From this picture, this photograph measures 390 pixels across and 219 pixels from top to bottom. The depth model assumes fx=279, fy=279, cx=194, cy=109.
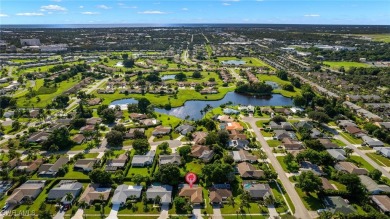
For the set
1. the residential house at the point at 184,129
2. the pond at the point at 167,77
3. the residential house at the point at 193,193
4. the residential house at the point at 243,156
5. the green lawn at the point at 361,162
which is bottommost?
the green lawn at the point at 361,162

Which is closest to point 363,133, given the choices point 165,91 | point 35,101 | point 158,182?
point 158,182

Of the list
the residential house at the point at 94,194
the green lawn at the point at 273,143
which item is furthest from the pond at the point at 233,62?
the residential house at the point at 94,194

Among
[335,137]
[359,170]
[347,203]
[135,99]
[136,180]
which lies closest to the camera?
[347,203]

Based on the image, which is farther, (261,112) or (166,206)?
(261,112)

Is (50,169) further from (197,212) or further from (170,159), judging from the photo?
(197,212)

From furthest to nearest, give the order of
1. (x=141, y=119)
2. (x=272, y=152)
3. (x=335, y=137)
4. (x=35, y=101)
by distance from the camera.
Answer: (x=35, y=101)
(x=141, y=119)
(x=335, y=137)
(x=272, y=152)

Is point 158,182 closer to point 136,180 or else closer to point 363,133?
point 136,180

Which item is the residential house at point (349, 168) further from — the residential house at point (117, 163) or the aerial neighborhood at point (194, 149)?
the residential house at point (117, 163)
